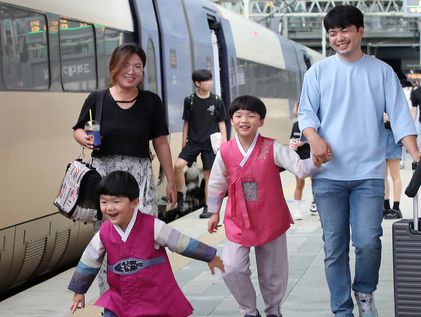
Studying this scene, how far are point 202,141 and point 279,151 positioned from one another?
20.5 feet

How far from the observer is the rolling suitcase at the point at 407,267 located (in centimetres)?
497

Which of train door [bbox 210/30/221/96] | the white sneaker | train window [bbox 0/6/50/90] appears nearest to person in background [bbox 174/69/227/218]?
the white sneaker

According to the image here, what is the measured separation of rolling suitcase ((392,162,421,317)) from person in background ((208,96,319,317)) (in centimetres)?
135

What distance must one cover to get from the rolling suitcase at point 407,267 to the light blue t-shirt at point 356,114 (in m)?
1.30

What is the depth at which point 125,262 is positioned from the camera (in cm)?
528

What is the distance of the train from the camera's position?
8.41m

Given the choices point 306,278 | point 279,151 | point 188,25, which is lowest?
point 306,278

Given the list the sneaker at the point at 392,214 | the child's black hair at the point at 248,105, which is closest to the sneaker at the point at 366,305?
the child's black hair at the point at 248,105

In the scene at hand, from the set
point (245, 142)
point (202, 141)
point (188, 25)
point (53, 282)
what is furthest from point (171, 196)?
point (188, 25)

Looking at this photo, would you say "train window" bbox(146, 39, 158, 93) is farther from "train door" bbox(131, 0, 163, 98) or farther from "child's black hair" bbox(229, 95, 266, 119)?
→ "child's black hair" bbox(229, 95, 266, 119)

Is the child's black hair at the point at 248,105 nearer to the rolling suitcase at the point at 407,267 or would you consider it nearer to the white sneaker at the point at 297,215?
the rolling suitcase at the point at 407,267

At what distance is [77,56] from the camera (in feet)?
33.6

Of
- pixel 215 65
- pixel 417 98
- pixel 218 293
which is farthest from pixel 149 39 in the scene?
pixel 218 293

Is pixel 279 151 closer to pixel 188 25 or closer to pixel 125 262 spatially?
pixel 125 262
